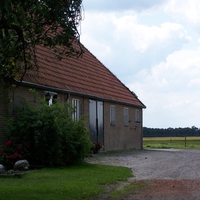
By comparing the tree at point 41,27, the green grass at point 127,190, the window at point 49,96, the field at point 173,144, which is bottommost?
the green grass at point 127,190

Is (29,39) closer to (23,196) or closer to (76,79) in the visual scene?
(23,196)

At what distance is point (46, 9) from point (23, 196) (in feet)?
14.7

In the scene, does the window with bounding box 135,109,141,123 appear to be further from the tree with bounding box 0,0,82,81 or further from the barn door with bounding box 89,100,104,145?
the tree with bounding box 0,0,82,81

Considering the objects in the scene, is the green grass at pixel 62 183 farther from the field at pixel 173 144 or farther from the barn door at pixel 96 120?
the field at pixel 173 144

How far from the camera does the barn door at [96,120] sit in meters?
26.7

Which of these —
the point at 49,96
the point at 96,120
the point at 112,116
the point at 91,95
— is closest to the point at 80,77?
the point at 91,95

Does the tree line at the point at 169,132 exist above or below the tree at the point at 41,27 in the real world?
below

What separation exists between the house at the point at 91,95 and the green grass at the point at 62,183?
3.59 meters

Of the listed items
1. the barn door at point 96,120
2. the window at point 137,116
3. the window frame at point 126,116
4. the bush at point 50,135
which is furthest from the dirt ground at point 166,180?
the window at point 137,116

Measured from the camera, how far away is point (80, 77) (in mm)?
26938

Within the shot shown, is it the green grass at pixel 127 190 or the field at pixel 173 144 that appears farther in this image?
the field at pixel 173 144

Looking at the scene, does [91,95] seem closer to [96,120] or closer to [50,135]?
[96,120]

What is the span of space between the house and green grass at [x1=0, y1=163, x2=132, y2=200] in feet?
11.8

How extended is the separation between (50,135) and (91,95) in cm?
843
